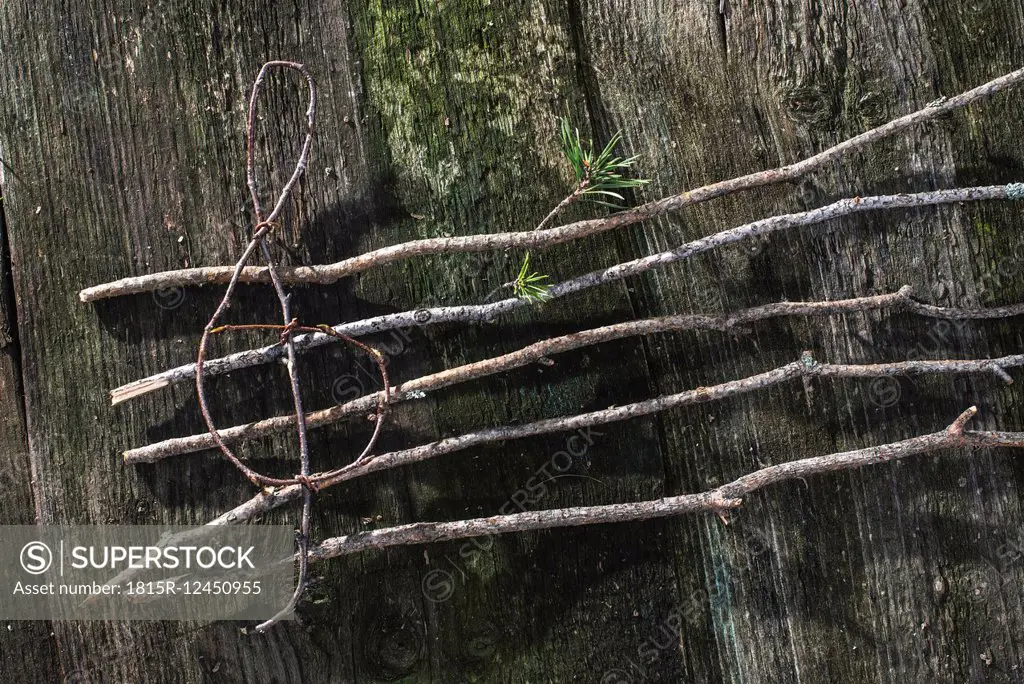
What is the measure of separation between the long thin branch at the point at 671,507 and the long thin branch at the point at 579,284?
0.53m

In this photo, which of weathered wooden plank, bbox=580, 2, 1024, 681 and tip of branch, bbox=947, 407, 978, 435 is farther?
weathered wooden plank, bbox=580, 2, 1024, 681

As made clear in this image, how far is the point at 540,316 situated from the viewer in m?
1.92

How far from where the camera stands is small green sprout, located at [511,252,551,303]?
1813mm

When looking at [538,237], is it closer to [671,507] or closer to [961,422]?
[671,507]

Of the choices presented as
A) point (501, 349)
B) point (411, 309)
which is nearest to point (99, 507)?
point (411, 309)

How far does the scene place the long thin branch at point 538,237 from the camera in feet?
6.03

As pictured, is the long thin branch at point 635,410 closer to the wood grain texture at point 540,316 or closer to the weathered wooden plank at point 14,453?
the wood grain texture at point 540,316

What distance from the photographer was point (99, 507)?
187 centimetres

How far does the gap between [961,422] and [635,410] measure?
85 centimetres

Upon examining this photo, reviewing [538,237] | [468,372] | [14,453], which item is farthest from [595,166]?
[14,453]

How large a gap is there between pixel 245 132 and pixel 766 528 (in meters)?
1.79

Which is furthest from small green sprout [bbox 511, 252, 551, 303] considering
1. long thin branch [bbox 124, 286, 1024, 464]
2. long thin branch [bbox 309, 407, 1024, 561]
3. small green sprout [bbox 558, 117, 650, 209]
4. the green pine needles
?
long thin branch [bbox 309, 407, 1024, 561]

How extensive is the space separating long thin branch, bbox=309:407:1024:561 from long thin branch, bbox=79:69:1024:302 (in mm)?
693

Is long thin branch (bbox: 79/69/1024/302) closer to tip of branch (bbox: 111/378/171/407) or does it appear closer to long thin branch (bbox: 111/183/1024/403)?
long thin branch (bbox: 111/183/1024/403)
